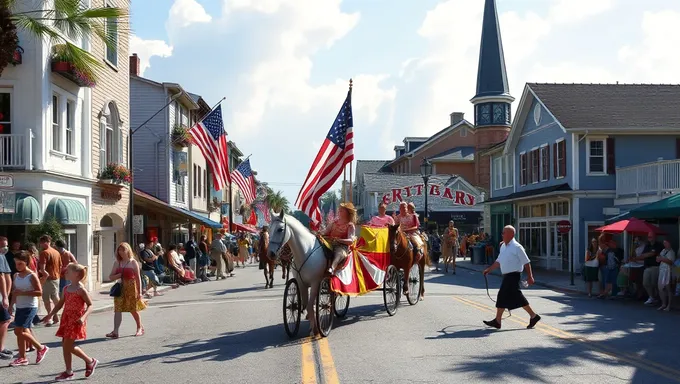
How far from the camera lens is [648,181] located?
26.5m

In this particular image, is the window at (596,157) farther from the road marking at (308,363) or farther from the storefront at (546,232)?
the road marking at (308,363)

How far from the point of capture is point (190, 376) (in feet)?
28.8

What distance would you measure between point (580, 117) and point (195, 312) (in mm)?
20574

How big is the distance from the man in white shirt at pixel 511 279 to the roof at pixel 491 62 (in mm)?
49441

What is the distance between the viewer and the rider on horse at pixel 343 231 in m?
11.8

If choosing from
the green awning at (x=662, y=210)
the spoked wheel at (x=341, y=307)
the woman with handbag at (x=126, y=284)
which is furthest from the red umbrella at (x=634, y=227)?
the woman with handbag at (x=126, y=284)

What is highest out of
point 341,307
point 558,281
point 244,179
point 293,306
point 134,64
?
point 134,64

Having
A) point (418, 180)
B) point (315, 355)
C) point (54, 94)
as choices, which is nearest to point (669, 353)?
point (315, 355)

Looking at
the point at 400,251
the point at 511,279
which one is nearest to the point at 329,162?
the point at 400,251

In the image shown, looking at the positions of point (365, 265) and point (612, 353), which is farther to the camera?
point (365, 265)

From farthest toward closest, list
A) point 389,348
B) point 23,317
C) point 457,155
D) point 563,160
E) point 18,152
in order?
point 457,155, point 563,160, point 18,152, point 389,348, point 23,317

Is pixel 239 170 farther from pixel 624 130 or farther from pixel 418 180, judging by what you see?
pixel 418 180

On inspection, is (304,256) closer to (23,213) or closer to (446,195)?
(23,213)

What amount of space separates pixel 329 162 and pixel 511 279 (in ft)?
16.8
